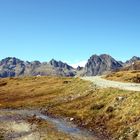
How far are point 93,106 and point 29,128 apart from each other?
15893mm

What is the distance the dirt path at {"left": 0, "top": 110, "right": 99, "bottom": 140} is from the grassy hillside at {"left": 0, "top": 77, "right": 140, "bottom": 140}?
100 inches

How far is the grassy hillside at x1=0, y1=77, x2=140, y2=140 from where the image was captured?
52688 mm

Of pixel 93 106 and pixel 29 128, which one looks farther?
pixel 93 106

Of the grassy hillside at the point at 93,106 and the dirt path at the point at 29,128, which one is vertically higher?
the grassy hillside at the point at 93,106

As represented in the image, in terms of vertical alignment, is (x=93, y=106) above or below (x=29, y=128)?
above

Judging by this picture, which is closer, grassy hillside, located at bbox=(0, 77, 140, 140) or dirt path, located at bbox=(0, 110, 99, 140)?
dirt path, located at bbox=(0, 110, 99, 140)

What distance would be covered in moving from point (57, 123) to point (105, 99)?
12.8 meters

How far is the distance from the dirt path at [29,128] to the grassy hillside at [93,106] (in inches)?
100

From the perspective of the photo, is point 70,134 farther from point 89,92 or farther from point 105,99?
point 89,92

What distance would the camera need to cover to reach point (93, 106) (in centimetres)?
6831

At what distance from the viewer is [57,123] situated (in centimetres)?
6281

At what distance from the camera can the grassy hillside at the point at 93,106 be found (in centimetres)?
5269

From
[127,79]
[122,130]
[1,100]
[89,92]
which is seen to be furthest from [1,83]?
[122,130]

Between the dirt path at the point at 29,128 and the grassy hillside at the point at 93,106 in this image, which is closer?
the dirt path at the point at 29,128
